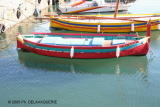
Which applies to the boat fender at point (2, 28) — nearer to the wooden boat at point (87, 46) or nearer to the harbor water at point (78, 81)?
the harbor water at point (78, 81)

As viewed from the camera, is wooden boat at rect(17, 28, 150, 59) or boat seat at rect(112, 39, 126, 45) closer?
wooden boat at rect(17, 28, 150, 59)

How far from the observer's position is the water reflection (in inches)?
819

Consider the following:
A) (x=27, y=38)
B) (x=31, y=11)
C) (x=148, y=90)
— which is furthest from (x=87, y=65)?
(x=31, y=11)

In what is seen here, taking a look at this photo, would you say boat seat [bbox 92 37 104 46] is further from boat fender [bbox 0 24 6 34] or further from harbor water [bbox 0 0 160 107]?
boat fender [bbox 0 24 6 34]

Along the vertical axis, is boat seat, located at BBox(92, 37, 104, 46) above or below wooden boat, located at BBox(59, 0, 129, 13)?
below

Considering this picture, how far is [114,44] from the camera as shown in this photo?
22.8m

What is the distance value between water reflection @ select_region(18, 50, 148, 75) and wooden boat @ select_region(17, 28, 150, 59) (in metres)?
0.48

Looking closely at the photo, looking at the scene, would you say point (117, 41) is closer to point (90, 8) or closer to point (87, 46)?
point (87, 46)

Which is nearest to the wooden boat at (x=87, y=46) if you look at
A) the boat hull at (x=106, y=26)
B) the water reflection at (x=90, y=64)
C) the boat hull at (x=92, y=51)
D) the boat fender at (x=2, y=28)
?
the boat hull at (x=92, y=51)

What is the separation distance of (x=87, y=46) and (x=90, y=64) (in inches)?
66.0

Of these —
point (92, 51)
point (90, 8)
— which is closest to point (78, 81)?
point (92, 51)

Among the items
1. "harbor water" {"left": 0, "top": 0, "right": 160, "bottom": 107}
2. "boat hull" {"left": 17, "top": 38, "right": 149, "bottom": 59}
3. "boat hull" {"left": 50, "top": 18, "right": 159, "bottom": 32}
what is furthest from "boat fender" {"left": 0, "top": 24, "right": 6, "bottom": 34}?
"boat hull" {"left": 17, "top": 38, "right": 149, "bottom": 59}

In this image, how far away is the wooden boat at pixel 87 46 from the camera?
2222 cm

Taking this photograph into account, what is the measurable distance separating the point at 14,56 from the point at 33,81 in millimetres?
6112
